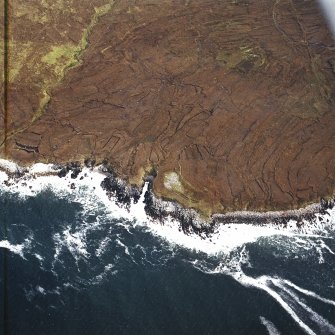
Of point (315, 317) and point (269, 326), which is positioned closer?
point (269, 326)

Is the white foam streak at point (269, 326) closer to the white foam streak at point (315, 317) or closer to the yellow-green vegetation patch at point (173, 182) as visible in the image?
the white foam streak at point (315, 317)

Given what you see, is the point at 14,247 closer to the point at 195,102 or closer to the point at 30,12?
the point at 195,102

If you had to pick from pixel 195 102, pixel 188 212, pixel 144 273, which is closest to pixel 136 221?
pixel 188 212

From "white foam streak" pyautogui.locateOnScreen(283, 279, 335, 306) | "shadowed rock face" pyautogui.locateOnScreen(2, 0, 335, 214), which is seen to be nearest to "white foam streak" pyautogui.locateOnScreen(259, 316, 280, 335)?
"white foam streak" pyautogui.locateOnScreen(283, 279, 335, 306)

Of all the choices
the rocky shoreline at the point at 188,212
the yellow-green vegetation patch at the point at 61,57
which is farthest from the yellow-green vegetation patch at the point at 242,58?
the rocky shoreline at the point at 188,212

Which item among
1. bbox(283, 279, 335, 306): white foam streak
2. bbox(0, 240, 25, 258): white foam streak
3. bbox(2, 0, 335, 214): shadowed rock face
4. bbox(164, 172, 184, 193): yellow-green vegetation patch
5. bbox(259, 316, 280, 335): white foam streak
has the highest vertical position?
bbox(2, 0, 335, 214): shadowed rock face

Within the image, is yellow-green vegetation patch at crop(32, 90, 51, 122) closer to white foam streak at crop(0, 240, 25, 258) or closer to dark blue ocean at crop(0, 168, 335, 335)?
dark blue ocean at crop(0, 168, 335, 335)

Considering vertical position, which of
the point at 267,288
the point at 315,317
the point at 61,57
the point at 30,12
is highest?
the point at 30,12

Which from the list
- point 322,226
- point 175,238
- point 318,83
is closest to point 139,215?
point 175,238
